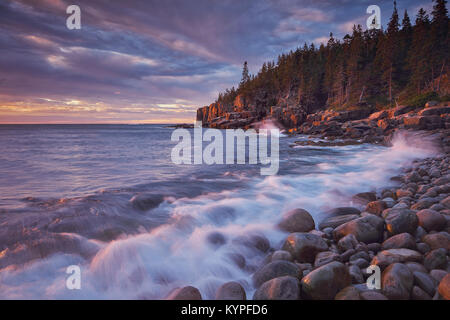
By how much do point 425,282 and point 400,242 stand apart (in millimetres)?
825

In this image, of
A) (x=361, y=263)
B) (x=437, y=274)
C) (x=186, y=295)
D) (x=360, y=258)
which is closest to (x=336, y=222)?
(x=360, y=258)

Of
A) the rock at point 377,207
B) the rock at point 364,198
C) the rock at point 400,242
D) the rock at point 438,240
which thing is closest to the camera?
the rock at point 438,240

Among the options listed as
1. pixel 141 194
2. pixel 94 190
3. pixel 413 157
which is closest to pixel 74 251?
pixel 141 194

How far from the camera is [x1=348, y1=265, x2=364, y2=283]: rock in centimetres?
267

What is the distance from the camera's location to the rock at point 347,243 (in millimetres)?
3365

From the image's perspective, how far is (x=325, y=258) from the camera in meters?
3.10

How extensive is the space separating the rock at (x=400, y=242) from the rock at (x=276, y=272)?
1.42m

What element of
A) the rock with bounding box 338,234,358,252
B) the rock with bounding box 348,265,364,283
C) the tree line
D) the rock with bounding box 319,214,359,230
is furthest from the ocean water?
the tree line

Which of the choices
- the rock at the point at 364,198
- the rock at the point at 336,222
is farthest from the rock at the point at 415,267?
the rock at the point at 364,198

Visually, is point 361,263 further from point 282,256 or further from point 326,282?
point 282,256

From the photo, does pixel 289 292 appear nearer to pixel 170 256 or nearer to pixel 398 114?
pixel 170 256

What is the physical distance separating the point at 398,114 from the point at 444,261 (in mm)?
30999

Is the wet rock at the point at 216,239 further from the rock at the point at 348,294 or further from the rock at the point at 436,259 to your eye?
the rock at the point at 436,259

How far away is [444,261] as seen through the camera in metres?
2.72
